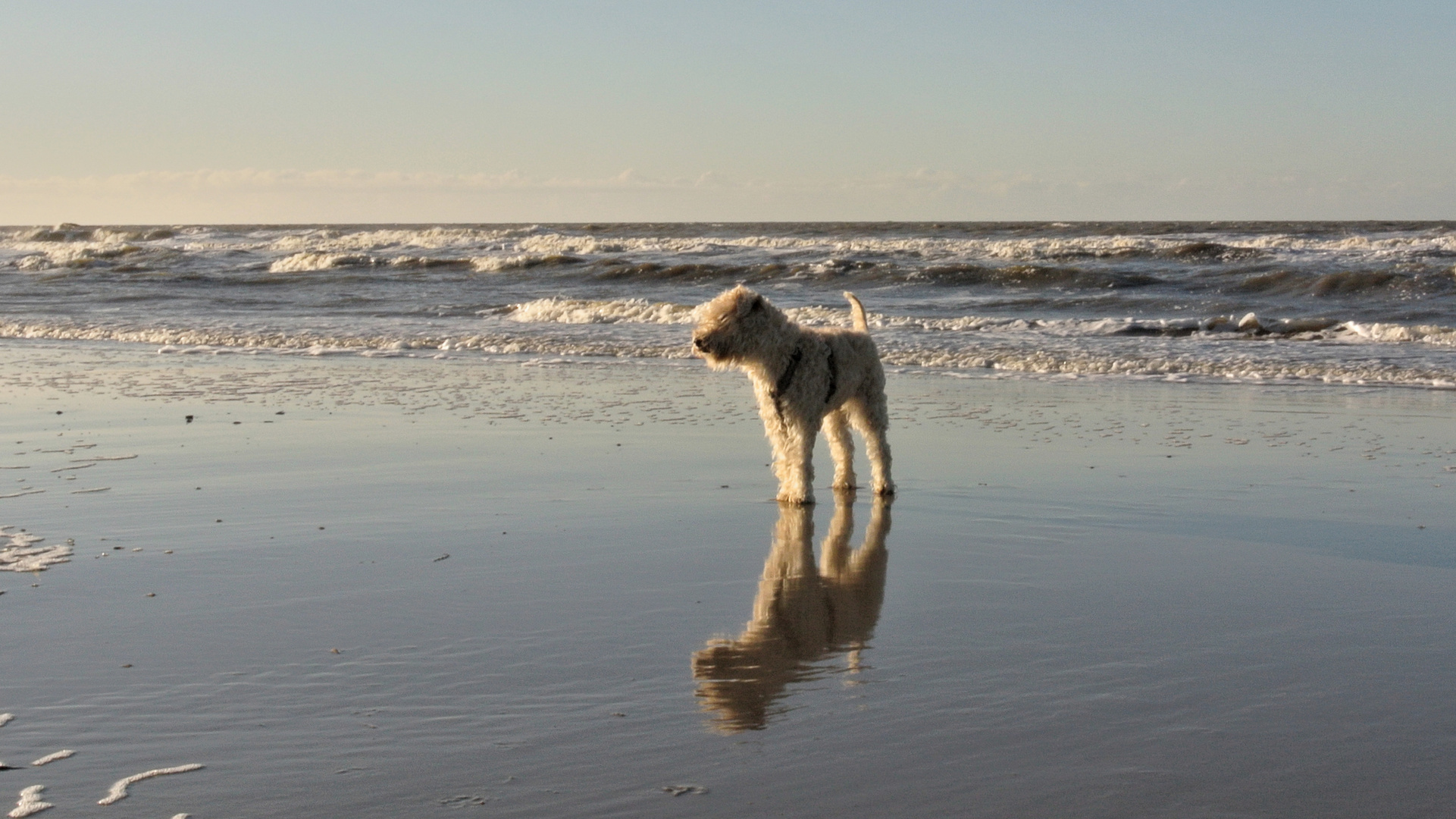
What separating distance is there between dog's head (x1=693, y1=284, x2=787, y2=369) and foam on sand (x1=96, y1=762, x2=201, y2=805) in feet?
12.5

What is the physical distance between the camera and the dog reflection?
12.3 feet

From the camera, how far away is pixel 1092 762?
322 centimetres

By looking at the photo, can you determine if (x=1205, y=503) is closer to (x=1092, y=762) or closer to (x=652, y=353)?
(x=1092, y=762)

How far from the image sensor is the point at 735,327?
6.56 metres

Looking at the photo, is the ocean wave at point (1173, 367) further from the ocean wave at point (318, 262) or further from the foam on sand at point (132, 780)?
the ocean wave at point (318, 262)

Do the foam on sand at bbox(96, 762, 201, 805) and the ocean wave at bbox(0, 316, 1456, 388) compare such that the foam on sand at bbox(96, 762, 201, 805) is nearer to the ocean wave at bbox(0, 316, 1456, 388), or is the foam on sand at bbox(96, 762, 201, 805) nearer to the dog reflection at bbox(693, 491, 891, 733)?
the dog reflection at bbox(693, 491, 891, 733)

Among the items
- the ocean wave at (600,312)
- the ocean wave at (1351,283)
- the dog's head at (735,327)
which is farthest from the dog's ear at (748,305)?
the ocean wave at (1351,283)

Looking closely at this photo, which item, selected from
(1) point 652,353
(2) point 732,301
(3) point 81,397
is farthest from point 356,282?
(2) point 732,301

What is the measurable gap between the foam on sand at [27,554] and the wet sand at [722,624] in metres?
0.10

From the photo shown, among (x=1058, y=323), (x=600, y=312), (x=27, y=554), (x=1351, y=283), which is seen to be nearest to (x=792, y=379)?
(x=27, y=554)

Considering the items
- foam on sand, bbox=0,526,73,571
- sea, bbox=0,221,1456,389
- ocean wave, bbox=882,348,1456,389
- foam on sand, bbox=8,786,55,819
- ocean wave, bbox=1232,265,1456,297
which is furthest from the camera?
ocean wave, bbox=1232,265,1456,297

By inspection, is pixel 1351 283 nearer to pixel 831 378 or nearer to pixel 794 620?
pixel 831 378

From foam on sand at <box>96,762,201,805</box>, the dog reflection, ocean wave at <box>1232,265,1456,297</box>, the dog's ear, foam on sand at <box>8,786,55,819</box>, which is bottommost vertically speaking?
the dog reflection

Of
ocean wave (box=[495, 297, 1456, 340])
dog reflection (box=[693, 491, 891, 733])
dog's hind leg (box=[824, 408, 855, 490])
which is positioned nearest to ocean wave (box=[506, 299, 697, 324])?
ocean wave (box=[495, 297, 1456, 340])
